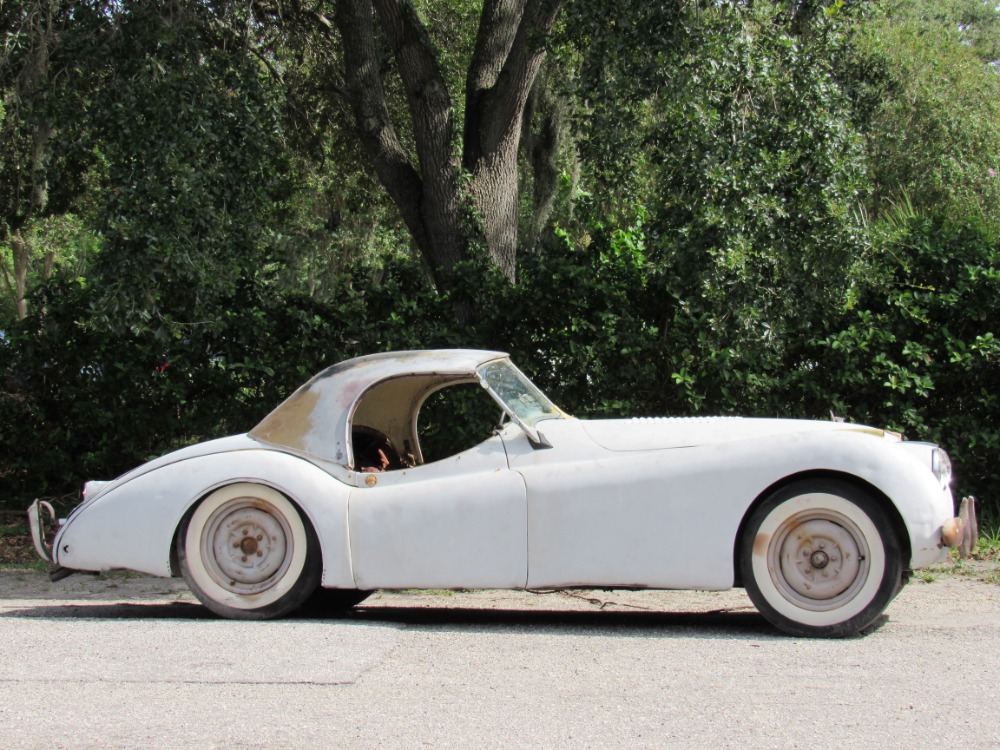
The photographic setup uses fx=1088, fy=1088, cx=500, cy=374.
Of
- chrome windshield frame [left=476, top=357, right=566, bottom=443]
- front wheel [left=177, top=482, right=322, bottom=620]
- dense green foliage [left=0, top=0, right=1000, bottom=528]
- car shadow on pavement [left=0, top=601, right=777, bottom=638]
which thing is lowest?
car shadow on pavement [left=0, top=601, right=777, bottom=638]

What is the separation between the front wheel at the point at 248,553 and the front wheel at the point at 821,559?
239 centimetres

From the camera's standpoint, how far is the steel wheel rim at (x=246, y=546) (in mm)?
6043

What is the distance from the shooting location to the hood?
5.74 meters

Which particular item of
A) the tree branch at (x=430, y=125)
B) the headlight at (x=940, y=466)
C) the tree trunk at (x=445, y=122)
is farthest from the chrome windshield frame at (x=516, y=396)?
the tree branch at (x=430, y=125)

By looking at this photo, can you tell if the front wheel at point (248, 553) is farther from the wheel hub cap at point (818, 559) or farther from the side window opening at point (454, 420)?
the side window opening at point (454, 420)

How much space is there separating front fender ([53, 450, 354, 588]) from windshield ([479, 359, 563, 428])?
101cm

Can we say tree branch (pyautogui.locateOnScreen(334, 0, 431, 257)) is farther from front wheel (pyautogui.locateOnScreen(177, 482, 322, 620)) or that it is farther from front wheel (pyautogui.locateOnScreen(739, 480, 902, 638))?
front wheel (pyautogui.locateOnScreen(739, 480, 902, 638))

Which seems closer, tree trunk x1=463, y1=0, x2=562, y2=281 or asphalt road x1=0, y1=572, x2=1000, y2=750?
asphalt road x1=0, y1=572, x2=1000, y2=750

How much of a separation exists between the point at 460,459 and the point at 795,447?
178cm

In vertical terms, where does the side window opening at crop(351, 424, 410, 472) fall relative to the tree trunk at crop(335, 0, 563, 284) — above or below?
below

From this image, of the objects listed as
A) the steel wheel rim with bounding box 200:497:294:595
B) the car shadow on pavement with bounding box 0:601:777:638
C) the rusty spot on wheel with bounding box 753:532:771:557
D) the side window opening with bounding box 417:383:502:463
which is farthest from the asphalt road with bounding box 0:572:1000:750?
the side window opening with bounding box 417:383:502:463

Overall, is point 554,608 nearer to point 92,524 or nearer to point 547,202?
point 92,524

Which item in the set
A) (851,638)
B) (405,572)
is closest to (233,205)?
(405,572)

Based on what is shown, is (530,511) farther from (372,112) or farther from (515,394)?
(372,112)
